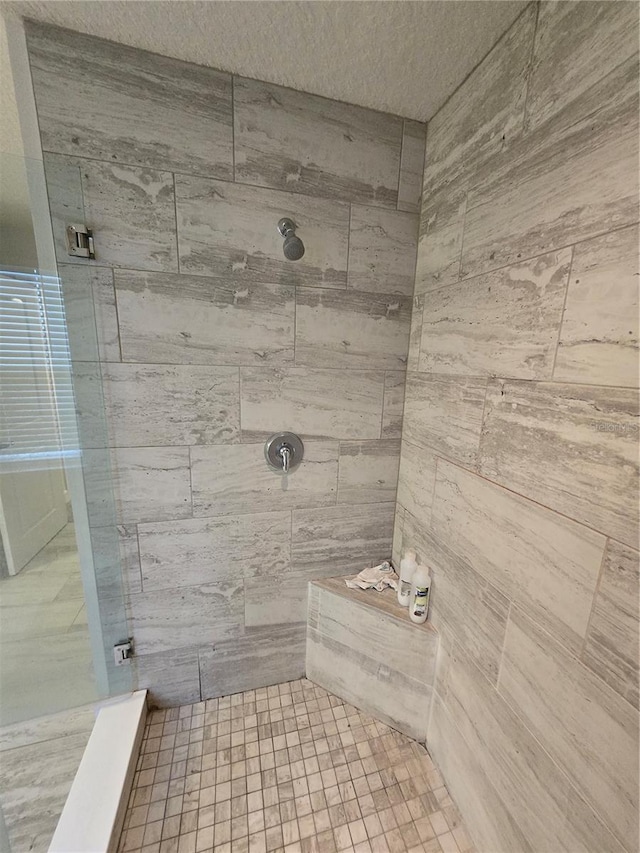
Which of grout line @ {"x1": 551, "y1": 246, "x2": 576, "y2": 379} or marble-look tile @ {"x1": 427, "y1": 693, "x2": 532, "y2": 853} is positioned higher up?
grout line @ {"x1": 551, "y1": 246, "x2": 576, "y2": 379}

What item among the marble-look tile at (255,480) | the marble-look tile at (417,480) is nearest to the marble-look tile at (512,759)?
the marble-look tile at (417,480)

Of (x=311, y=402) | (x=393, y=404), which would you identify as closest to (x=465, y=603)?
(x=393, y=404)

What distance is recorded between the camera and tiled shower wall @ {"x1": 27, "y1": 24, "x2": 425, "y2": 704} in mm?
969

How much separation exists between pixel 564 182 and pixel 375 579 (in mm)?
1408

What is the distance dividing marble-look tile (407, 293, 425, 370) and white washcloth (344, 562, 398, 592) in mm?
894

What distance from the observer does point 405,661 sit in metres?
1.22

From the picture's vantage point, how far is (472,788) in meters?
0.97

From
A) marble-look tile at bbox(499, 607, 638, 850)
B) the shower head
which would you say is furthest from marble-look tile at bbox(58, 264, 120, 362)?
marble-look tile at bbox(499, 607, 638, 850)

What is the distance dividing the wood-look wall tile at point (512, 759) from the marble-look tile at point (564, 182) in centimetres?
117

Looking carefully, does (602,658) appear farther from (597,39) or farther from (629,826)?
(597,39)

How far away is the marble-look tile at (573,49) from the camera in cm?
59

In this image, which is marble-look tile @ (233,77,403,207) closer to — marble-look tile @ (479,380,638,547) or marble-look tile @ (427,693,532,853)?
marble-look tile @ (479,380,638,547)

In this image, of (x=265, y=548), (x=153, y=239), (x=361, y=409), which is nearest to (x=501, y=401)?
(x=361, y=409)

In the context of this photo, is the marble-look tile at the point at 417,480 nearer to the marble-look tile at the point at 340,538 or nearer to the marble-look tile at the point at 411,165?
the marble-look tile at the point at 340,538
